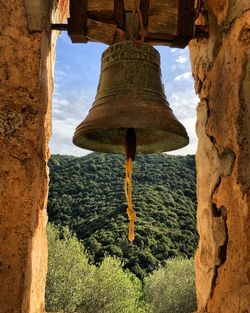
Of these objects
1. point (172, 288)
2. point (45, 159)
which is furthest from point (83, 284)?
point (45, 159)

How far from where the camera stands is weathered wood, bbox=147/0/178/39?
155 cm

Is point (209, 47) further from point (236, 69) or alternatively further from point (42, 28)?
point (42, 28)

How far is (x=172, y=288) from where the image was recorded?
12.6 m

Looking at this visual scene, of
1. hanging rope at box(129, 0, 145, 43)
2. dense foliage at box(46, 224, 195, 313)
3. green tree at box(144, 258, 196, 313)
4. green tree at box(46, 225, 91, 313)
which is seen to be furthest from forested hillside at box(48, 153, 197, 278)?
hanging rope at box(129, 0, 145, 43)

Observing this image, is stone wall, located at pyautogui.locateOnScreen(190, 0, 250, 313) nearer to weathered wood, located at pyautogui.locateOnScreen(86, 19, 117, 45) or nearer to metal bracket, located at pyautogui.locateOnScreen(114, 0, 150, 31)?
metal bracket, located at pyautogui.locateOnScreen(114, 0, 150, 31)

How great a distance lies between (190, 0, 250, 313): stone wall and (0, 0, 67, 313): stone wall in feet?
1.98

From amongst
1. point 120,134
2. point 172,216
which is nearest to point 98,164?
point 172,216

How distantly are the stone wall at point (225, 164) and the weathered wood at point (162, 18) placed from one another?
14 cm

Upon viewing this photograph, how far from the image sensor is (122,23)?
1.53 metres

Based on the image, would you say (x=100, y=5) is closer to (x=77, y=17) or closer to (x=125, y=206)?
(x=77, y=17)

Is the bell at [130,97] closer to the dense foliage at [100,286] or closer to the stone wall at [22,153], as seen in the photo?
the stone wall at [22,153]

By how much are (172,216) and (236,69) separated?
1502 centimetres

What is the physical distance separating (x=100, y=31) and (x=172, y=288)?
39.7 ft

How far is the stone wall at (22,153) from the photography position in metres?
1.18
